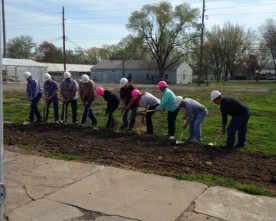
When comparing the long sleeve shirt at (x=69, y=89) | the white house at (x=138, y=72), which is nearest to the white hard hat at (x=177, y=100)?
the long sleeve shirt at (x=69, y=89)

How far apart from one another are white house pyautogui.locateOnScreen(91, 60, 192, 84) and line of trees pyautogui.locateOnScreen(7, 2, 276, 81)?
5.56 ft

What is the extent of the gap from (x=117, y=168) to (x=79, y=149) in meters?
1.89

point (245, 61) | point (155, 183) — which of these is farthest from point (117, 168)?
point (245, 61)

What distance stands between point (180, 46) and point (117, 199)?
228 ft

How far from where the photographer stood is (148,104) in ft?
36.1

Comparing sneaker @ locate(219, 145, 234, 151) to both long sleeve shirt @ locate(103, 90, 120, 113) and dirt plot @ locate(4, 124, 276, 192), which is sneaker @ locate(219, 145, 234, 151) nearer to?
dirt plot @ locate(4, 124, 276, 192)

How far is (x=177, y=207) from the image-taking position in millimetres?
5039

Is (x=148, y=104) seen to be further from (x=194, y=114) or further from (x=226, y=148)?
(x=226, y=148)

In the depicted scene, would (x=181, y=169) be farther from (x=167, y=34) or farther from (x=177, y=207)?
(x=167, y=34)

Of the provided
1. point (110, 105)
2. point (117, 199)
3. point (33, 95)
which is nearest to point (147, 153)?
point (117, 199)

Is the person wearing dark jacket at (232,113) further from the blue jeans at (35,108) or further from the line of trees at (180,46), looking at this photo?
the line of trees at (180,46)

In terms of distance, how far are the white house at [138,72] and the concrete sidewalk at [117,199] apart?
2709 inches

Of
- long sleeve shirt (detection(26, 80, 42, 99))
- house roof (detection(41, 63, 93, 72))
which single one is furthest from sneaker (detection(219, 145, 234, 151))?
house roof (detection(41, 63, 93, 72))

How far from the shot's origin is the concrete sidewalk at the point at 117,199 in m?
4.77
